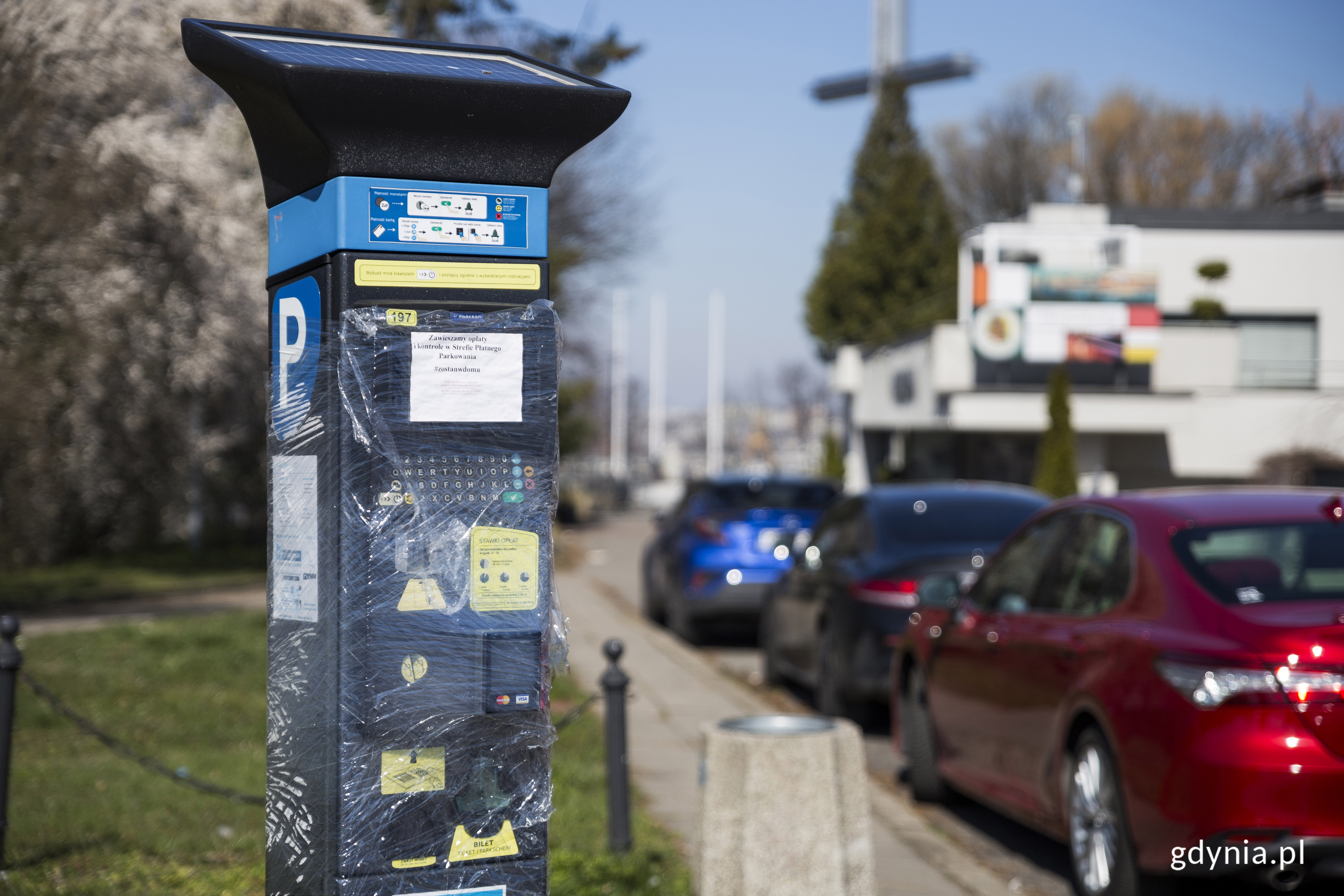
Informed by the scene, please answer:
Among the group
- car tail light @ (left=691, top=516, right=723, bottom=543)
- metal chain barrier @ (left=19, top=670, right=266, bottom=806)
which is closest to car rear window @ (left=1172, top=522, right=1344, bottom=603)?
metal chain barrier @ (left=19, top=670, right=266, bottom=806)

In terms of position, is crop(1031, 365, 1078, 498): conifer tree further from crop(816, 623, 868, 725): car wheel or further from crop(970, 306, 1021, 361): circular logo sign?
crop(816, 623, 868, 725): car wheel

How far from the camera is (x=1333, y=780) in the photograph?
454 centimetres

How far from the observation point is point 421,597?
314 cm

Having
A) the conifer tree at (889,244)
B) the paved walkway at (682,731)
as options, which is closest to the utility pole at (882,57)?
the conifer tree at (889,244)

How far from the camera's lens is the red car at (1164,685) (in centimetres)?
459

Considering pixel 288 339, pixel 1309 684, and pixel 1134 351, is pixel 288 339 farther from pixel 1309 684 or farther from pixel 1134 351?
pixel 1134 351

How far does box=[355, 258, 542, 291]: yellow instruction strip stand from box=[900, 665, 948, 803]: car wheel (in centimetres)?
480

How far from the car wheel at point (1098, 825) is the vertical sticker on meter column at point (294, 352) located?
3.28 meters

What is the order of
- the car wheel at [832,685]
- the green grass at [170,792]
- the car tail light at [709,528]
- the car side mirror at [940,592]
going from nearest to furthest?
the green grass at [170,792] → the car side mirror at [940,592] → the car wheel at [832,685] → the car tail light at [709,528]

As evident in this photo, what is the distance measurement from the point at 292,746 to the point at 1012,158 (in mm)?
64485

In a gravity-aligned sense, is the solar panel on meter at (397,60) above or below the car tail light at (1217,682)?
above

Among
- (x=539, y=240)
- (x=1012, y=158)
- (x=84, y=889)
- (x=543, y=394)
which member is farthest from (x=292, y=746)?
(x=1012, y=158)

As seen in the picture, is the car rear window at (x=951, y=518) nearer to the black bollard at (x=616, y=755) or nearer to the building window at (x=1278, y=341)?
the black bollard at (x=616, y=755)

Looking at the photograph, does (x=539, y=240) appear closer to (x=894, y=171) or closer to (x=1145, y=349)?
(x=1145, y=349)
